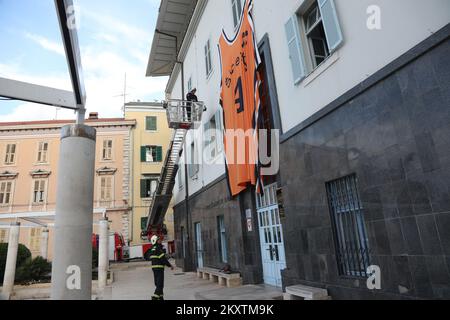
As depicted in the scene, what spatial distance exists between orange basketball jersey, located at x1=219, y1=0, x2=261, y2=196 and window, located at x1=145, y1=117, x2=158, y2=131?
25.0m

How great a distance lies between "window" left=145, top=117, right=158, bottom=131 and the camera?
3647 centimetres

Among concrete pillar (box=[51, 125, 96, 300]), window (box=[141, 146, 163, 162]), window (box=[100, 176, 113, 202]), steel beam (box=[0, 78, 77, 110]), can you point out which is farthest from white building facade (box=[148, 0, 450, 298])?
window (box=[141, 146, 163, 162])

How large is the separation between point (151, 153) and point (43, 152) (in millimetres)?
11040

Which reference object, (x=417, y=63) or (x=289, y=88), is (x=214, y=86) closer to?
(x=289, y=88)

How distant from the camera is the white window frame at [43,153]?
33406 millimetres

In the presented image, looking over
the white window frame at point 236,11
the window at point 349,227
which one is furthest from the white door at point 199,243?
the window at point 349,227

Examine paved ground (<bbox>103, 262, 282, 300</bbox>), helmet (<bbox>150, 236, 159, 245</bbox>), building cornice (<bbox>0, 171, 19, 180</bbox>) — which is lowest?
paved ground (<bbox>103, 262, 282, 300</bbox>)

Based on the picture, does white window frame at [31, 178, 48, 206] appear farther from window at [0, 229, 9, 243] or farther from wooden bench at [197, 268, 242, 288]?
wooden bench at [197, 268, 242, 288]

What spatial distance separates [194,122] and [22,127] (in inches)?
1027

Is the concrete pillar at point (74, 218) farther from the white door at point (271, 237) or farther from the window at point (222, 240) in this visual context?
the window at point (222, 240)

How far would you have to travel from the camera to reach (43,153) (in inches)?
1325

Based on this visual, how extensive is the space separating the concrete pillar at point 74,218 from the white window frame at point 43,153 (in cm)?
3321

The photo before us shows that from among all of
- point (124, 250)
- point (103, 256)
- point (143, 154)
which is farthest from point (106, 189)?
point (103, 256)

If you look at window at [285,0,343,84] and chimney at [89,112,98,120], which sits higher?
chimney at [89,112,98,120]
